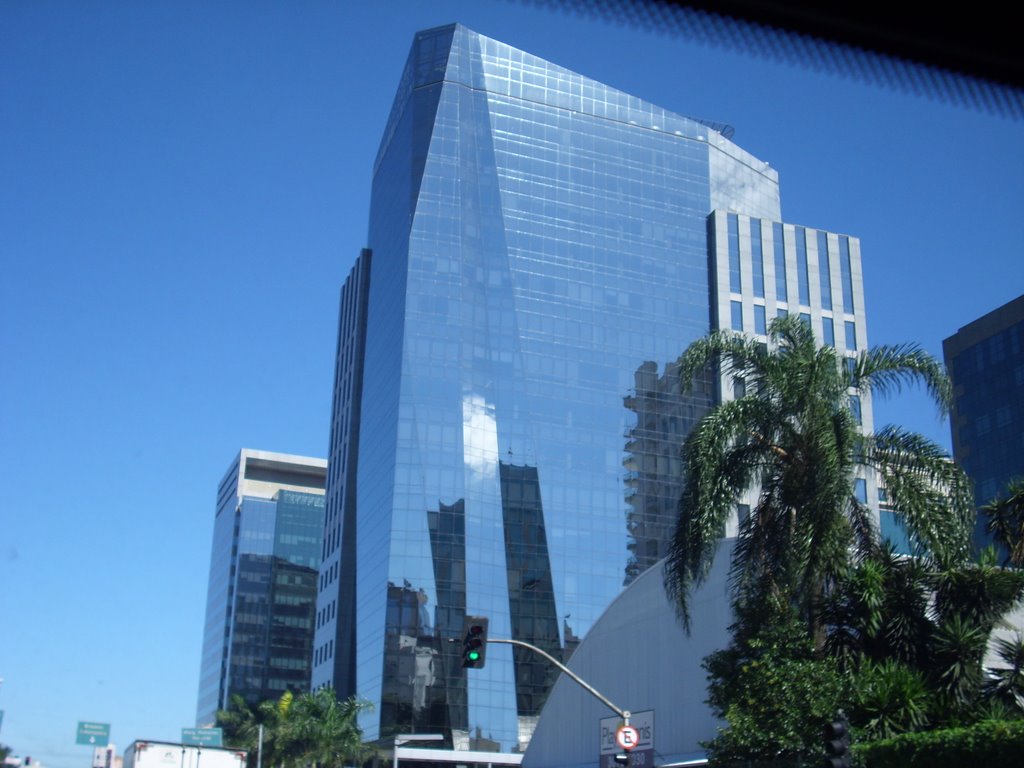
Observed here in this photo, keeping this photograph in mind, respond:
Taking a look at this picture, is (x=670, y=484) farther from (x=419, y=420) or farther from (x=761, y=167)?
(x=761, y=167)

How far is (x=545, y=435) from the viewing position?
9988cm

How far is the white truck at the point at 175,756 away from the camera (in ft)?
131

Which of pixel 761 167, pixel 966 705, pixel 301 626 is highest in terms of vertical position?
pixel 761 167

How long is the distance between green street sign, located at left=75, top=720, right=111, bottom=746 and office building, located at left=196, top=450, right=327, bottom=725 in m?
97.9

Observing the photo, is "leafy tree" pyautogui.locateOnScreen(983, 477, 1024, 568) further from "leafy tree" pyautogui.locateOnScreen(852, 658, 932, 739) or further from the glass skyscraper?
the glass skyscraper

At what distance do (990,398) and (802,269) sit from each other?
81.0 ft

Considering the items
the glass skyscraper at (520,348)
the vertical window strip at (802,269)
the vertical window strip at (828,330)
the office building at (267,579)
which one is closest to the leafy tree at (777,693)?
the glass skyscraper at (520,348)

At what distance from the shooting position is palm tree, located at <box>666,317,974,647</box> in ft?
94.5

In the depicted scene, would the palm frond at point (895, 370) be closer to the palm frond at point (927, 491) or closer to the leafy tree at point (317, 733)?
the palm frond at point (927, 491)

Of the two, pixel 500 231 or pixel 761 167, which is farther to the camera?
pixel 761 167

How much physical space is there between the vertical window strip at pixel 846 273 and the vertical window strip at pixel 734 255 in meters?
9.47

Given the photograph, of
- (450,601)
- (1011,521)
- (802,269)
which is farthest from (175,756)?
(802,269)

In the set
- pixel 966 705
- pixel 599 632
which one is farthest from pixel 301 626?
pixel 966 705

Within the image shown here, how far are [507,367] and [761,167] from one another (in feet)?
121
